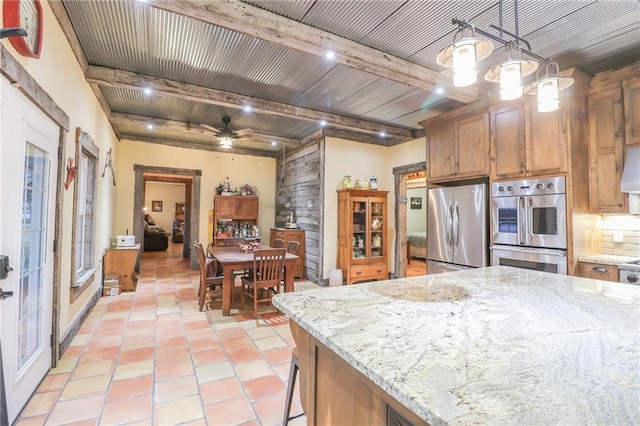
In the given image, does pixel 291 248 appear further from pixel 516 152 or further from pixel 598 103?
pixel 598 103

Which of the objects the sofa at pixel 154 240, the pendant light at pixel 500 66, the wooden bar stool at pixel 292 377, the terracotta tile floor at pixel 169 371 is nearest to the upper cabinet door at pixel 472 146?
the pendant light at pixel 500 66

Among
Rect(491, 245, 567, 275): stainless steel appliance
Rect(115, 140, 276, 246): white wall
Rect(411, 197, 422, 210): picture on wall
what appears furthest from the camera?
Rect(411, 197, 422, 210): picture on wall

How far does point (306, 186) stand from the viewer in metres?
6.28

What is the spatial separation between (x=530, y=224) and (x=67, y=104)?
4.67 m

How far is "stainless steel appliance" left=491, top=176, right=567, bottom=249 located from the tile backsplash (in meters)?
0.70

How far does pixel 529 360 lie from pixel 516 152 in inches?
127

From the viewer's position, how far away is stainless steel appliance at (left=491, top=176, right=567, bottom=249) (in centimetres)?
307

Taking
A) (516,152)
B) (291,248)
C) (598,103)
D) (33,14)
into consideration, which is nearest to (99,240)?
(291,248)

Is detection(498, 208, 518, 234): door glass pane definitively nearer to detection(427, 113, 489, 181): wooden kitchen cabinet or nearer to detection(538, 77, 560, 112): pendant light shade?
detection(427, 113, 489, 181): wooden kitchen cabinet

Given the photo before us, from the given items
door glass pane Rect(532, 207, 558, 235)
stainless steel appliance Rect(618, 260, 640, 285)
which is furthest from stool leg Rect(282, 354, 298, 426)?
stainless steel appliance Rect(618, 260, 640, 285)

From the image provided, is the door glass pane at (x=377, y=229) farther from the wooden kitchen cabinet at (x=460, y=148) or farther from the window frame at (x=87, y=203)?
the window frame at (x=87, y=203)

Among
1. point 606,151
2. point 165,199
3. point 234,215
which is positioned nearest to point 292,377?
point 606,151

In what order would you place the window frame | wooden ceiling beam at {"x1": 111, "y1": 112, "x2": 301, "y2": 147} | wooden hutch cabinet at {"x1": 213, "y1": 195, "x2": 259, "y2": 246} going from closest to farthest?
the window frame < wooden ceiling beam at {"x1": 111, "y1": 112, "x2": 301, "y2": 147} < wooden hutch cabinet at {"x1": 213, "y1": 195, "x2": 259, "y2": 246}

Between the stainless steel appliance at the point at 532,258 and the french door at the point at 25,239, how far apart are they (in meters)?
4.17
